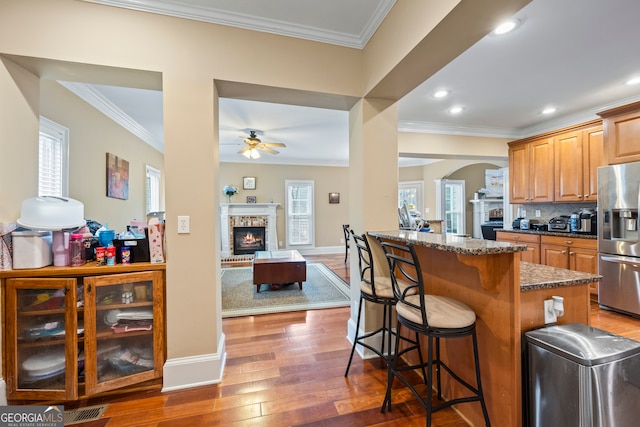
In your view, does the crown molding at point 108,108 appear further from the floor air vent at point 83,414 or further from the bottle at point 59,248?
the floor air vent at point 83,414

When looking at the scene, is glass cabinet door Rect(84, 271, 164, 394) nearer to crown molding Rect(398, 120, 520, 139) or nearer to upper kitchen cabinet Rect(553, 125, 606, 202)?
crown molding Rect(398, 120, 520, 139)

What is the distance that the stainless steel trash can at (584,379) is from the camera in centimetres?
108

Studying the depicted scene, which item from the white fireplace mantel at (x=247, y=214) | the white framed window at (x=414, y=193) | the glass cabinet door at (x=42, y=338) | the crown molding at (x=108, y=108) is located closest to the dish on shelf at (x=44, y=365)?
the glass cabinet door at (x=42, y=338)

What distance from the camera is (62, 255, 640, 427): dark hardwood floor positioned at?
1.57 m

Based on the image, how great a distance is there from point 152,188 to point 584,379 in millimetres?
6143

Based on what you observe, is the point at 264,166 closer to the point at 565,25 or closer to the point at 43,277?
the point at 43,277

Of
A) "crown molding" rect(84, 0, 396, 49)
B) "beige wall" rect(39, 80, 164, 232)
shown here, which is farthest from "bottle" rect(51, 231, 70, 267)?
"crown molding" rect(84, 0, 396, 49)

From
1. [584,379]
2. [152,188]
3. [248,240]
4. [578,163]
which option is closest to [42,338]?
[584,379]

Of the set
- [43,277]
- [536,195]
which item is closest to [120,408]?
[43,277]

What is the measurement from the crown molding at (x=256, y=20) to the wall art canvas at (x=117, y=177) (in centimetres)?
231

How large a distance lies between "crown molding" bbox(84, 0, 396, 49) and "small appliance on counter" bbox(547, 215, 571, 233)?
12.8ft

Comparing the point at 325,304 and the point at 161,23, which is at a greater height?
the point at 161,23

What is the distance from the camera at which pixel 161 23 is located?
1844 millimetres

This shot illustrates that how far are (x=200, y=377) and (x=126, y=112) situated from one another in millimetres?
3631
